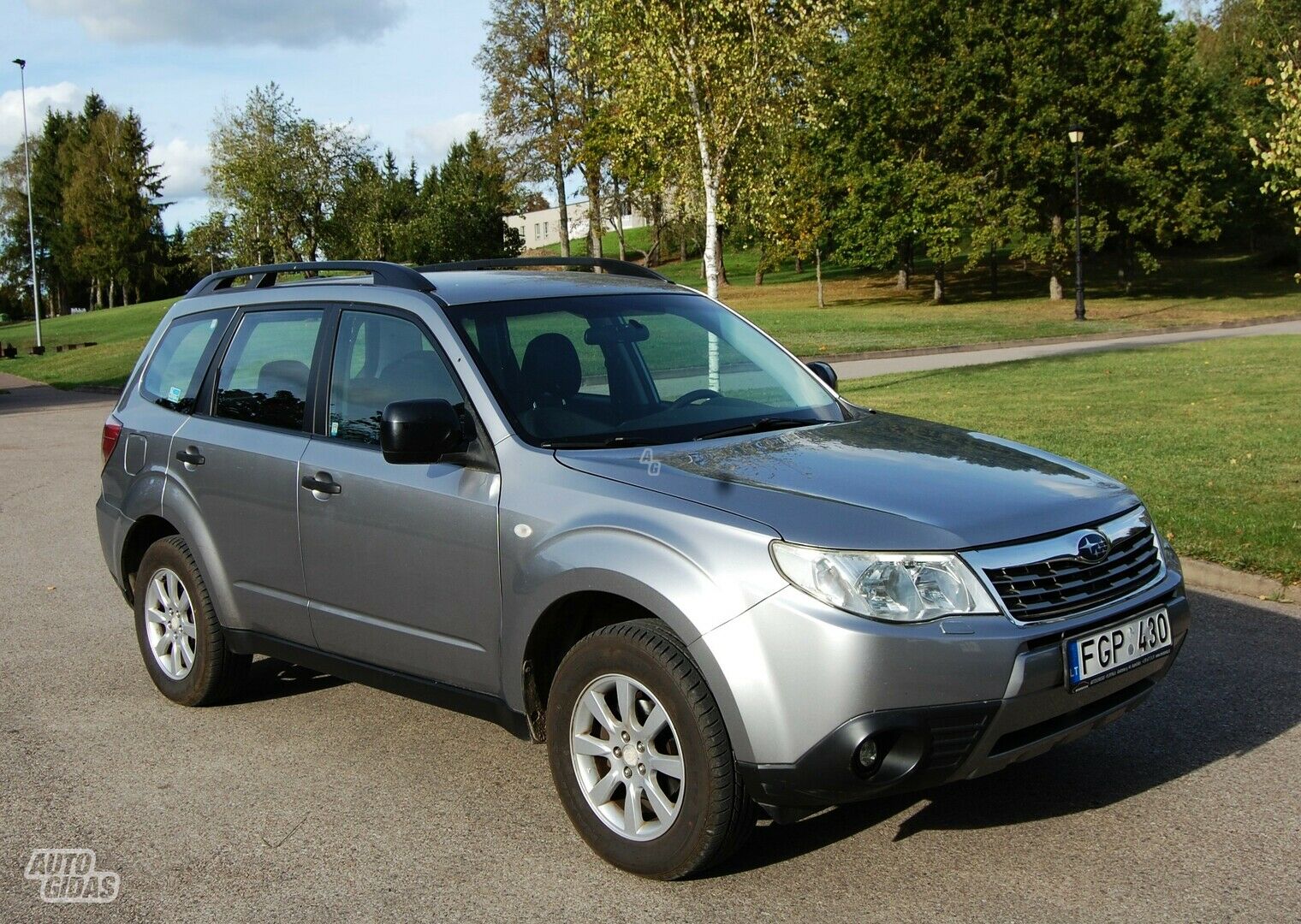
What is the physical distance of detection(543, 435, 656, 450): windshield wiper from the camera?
441 cm

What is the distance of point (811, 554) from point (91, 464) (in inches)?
563

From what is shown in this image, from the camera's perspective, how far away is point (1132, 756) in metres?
4.83

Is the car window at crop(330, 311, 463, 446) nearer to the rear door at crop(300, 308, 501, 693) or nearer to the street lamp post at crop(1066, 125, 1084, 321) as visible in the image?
the rear door at crop(300, 308, 501, 693)

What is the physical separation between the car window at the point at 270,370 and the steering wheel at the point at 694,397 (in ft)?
5.08

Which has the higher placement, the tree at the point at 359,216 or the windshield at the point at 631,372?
the tree at the point at 359,216

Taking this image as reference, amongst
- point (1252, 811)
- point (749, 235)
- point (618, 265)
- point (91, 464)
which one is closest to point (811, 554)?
point (1252, 811)

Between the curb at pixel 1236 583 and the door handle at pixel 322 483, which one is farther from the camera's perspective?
the curb at pixel 1236 583

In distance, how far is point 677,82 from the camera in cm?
2048

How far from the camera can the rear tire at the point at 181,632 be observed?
568 centimetres

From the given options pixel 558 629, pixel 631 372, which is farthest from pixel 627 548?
pixel 631 372

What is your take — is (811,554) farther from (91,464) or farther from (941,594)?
(91,464)

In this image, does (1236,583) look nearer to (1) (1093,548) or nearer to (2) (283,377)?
(1) (1093,548)

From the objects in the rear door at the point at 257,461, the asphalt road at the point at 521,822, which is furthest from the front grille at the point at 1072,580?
the rear door at the point at 257,461

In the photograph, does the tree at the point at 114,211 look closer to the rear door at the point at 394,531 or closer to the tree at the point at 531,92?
the tree at the point at 531,92
